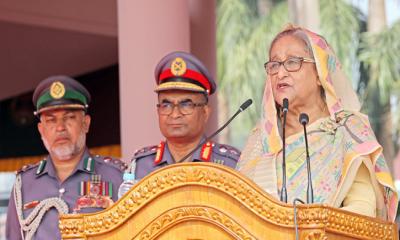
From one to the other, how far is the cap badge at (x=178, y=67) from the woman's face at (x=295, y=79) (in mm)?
1027

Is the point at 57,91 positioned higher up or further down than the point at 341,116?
higher up

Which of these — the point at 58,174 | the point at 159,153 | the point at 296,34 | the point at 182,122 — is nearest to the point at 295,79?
the point at 296,34

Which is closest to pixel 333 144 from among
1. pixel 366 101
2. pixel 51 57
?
pixel 51 57

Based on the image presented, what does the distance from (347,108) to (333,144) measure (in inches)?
7.8

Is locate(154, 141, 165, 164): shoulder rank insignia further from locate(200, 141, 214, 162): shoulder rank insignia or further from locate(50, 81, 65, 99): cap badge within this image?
locate(50, 81, 65, 99): cap badge

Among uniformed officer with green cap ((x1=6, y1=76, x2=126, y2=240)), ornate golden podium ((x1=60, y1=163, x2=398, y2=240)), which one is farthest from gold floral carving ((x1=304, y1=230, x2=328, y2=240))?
uniformed officer with green cap ((x1=6, y1=76, x2=126, y2=240))

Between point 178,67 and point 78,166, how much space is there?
66 cm

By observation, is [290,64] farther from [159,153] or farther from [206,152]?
[159,153]

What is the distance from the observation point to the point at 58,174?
15.7 ft

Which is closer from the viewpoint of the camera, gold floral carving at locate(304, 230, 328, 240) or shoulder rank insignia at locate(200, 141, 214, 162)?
gold floral carving at locate(304, 230, 328, 240)

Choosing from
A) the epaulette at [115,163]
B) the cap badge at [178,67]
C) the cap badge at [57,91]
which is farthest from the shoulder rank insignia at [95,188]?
the cap badge at [178,67]

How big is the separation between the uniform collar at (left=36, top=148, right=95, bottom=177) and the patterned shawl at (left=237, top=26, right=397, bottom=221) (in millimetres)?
1331

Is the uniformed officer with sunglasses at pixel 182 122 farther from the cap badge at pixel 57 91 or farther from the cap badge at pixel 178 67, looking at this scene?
the cap badge at pixel 57 91

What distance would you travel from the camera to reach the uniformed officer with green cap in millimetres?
4613
